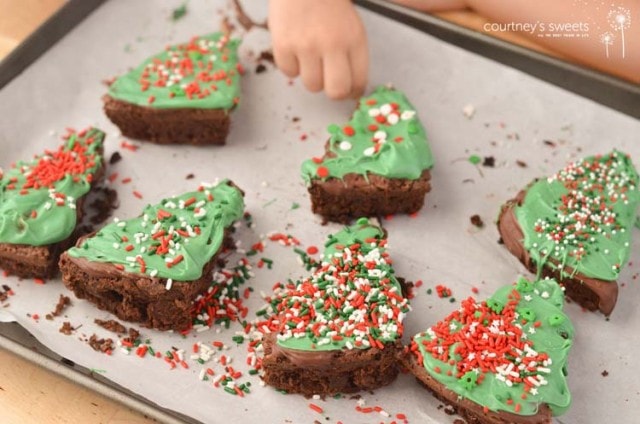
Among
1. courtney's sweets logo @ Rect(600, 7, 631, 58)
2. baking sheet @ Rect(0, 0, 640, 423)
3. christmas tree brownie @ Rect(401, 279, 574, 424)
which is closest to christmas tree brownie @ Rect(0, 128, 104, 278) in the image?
baking sheet @ Rect(0, 0, 640, 423)

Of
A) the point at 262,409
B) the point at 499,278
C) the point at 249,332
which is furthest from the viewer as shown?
the point at 499,278

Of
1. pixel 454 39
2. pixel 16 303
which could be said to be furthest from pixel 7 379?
pixel 454 39

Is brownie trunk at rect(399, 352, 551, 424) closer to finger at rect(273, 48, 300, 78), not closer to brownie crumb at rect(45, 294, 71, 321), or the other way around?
brownie crumb at rect(45, 294, 71, 321)

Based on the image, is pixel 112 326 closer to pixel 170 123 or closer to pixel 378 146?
pixel 170 123

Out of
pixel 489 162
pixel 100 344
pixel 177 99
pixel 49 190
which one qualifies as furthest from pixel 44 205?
pixel 489 162

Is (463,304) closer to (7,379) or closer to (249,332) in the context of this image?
(249,332)

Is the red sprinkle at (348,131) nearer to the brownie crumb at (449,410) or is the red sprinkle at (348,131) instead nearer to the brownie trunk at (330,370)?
the brownie trunk at (330,370)
